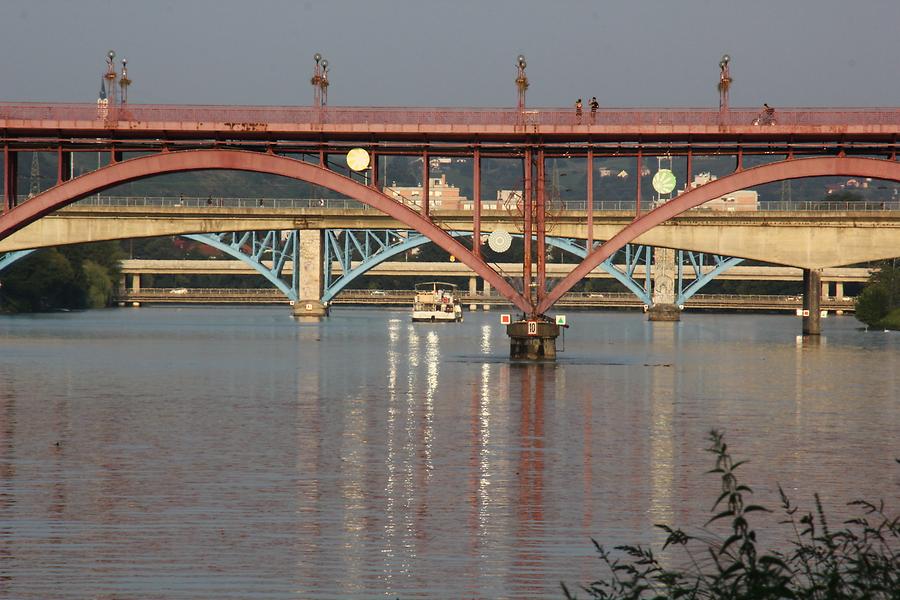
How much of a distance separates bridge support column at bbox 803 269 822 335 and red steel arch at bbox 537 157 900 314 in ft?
152

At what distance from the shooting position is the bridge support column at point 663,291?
533ft

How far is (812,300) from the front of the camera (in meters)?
112

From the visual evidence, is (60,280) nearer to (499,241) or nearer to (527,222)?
(499,241)

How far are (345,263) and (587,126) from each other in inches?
3658

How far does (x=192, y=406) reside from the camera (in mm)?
48906

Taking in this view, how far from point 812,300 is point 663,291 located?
2104 inches

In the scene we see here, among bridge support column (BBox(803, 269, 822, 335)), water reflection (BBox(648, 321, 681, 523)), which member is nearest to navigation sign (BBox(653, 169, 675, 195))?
water reflection (BBox(648, 321, 681, 523))

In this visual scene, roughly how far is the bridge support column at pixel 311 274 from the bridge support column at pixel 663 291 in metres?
34.7

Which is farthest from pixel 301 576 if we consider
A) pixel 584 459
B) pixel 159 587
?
pixel 584 459

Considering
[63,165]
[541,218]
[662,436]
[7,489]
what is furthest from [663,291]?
[7,489]

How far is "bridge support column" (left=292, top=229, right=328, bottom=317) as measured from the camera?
15438cm

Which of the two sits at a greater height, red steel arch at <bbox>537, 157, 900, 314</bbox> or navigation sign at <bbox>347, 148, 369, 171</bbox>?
navigation sign at <bbox>347, 148, 369, 171</bbox>

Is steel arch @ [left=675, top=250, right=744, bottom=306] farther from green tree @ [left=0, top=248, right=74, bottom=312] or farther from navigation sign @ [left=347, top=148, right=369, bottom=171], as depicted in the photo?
navigation sign @ [left=347, top=148, right=369, bottom=171]

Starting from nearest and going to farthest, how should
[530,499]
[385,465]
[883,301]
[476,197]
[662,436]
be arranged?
[530,499] → [385,465] → [662,436] → [476,197] → [883,301]
